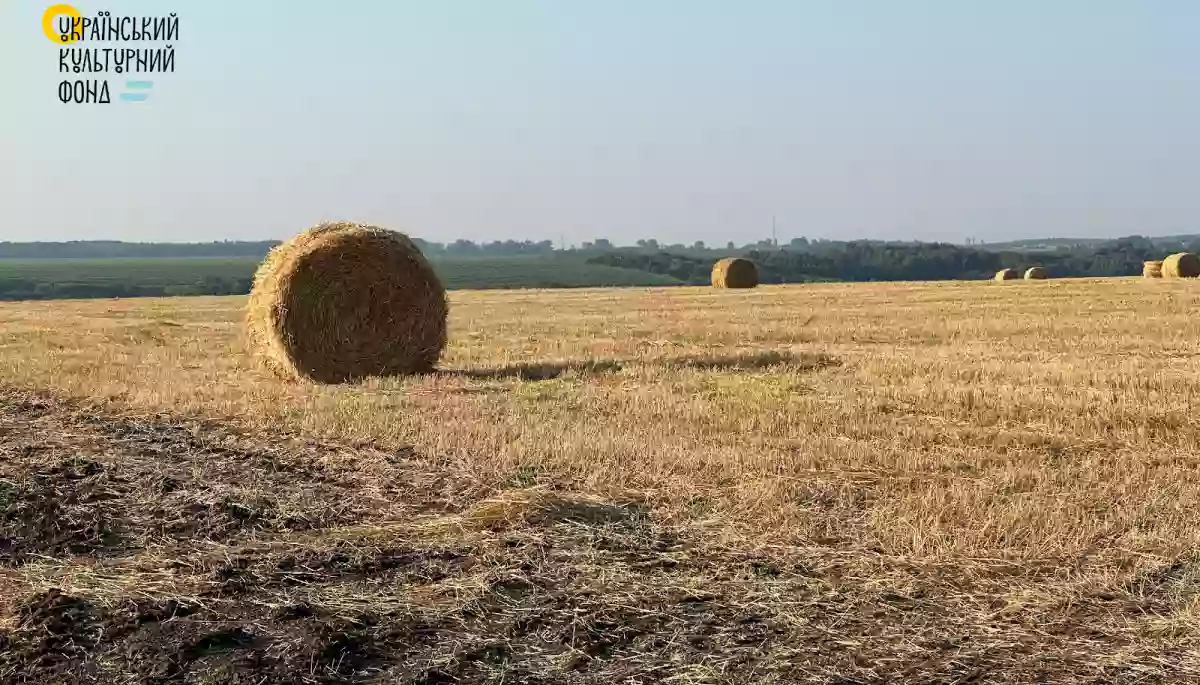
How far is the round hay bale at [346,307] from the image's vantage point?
41.8 ft

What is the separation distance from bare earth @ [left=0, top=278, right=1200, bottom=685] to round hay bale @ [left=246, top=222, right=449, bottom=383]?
3.60 ft

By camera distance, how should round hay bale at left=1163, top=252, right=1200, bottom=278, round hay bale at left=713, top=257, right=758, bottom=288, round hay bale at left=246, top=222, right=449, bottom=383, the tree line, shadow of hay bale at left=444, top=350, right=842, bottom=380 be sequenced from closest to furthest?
1. shadow of hay bale at left=444, top=350, right=842, bottom=380
2. round hay bale at left=246, top=222, right=449, bottom=383
3. round hay bale at left=1163, top=252, right=1200, bottom=278
4. round hay bale at left=713, top=257, right=758, bottom=288
5. the tree line

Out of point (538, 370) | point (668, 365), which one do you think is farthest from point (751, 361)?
point (538, 370)

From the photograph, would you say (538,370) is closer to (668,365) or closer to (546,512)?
(668,365)

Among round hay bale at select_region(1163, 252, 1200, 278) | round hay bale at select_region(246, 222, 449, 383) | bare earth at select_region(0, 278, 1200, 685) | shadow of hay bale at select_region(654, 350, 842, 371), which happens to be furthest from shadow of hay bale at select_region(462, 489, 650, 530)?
round hay bale at select_region(1163, 252, 1200, 278)

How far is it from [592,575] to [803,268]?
5703cm

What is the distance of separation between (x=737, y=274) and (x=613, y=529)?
3226 centimetres

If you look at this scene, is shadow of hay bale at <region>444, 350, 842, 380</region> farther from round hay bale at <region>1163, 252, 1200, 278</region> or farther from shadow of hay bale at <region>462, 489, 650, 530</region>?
round hay bale at <region>1163, 252, 1200, 278</region>

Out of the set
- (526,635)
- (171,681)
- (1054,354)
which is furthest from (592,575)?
(1054,354)

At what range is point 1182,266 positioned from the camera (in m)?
35.3

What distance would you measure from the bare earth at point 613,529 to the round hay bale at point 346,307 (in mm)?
1098

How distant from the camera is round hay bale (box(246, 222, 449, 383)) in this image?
41.8ft

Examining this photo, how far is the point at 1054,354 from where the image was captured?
13.4 meters

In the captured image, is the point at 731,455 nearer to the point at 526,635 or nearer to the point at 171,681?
the point at 526,635
